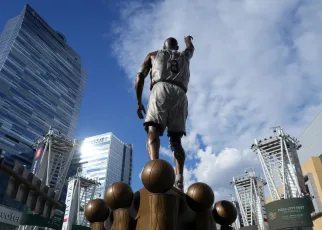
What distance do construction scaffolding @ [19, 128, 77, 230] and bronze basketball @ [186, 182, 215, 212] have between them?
120ft

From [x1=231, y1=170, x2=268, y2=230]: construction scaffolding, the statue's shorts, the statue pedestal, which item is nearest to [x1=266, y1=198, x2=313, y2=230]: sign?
[x1=231, y1=170, x2=268, y2=230]: construction scaffolding

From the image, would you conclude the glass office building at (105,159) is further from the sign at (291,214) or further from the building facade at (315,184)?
the sign at (291,214)

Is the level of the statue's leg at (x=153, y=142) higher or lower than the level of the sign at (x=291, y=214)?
Answer: lower

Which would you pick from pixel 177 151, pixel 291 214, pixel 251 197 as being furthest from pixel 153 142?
pixel 251 197

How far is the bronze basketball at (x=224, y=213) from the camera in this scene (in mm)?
3139

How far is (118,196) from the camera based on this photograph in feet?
9.50

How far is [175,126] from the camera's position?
13.6 ft

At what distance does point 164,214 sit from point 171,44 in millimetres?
3035

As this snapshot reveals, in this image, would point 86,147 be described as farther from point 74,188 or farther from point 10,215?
point 10,215

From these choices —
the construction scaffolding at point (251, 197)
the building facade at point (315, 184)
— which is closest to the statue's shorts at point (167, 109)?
the building facade at point (315, 184)

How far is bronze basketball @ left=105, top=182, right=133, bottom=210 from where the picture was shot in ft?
9.52

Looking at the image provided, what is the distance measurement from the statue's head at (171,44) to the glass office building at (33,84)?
73.1m

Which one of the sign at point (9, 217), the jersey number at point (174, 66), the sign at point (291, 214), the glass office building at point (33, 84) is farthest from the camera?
the glass office building at point (33, 84)

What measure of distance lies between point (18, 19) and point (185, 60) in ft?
360
